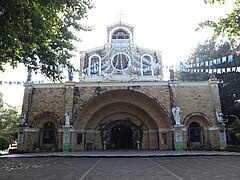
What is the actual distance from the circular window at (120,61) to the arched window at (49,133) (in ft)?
27.9

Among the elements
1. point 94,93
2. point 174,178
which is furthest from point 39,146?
point 174,178

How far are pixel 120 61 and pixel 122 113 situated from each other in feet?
17.8

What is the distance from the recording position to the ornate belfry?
20.9 m

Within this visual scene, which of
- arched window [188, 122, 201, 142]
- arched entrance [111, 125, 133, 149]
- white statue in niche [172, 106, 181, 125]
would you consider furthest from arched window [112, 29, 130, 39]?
arched window [188, 122, 201, 142]

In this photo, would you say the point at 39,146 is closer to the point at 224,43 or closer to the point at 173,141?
the point at 173,141

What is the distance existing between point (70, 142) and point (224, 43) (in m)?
19.7

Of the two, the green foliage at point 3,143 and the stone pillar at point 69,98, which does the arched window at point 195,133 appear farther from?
the green foliage at point 3,143

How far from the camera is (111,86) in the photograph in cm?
1811

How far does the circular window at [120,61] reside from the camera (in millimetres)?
21375

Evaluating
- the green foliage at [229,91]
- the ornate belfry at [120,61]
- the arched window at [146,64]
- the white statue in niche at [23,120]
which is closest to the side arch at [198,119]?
the green foliage at [229,91]

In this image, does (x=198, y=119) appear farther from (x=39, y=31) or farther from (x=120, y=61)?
(x=39, y=31)

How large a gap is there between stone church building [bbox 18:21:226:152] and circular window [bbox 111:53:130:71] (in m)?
0.61

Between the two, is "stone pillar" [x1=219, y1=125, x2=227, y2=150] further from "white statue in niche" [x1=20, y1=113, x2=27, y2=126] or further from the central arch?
"white statue in niche" [x1=20, y1=113, x2=27, y2=126]

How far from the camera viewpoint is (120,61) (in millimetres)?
21531
